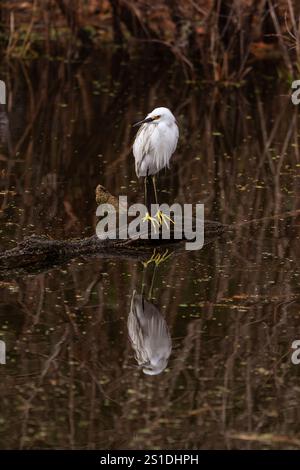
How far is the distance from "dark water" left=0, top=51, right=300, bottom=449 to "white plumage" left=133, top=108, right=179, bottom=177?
0.65 m

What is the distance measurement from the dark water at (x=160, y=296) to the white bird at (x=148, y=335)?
0.17 ft

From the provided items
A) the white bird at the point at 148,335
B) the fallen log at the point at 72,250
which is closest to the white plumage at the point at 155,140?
the fallen log at the point at 72,250

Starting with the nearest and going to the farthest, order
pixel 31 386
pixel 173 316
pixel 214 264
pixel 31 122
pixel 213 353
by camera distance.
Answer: pixel 31 386 → pixel 213 353 → pixel 173 316 → pixel 214 264 → pixel 31 122

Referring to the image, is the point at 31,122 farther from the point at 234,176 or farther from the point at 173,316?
the point at 173,316

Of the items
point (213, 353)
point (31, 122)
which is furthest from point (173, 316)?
point (31, 122)

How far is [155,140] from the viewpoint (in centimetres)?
851

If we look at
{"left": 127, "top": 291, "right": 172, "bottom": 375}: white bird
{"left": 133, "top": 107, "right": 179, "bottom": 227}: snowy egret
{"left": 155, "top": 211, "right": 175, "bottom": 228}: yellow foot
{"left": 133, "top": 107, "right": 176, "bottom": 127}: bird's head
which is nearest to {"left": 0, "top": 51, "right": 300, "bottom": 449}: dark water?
{"left": 127, "top": 291, "right": 172, "bottom": 375}: white bird

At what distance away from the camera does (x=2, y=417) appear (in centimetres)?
583

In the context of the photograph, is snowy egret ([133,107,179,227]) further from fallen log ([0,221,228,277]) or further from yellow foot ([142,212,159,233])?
fallen log ([0,221,228,277])

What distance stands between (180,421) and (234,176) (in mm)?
4727

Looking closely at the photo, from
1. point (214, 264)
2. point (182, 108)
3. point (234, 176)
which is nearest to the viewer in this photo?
point (214, 264)

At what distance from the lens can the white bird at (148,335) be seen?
655 cm

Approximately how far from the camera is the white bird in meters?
6.55

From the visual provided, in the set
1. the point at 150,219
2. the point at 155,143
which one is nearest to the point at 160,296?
the point at 150,219
